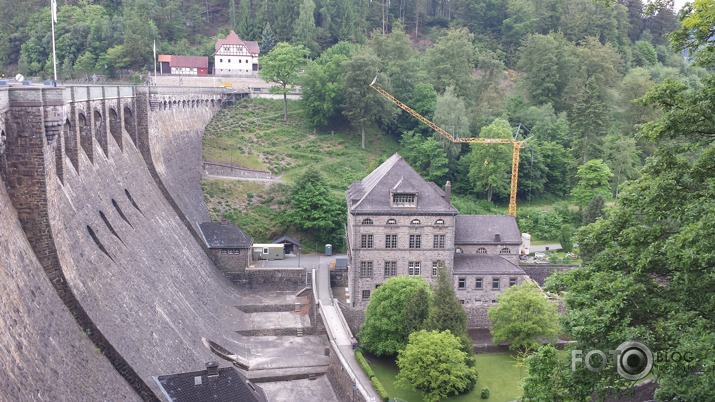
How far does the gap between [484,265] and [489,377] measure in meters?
10.5

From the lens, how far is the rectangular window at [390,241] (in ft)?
146

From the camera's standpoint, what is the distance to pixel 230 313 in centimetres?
4072

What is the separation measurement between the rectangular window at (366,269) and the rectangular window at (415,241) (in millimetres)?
3148

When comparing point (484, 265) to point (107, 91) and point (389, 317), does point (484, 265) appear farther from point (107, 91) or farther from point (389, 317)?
point (107, 91)

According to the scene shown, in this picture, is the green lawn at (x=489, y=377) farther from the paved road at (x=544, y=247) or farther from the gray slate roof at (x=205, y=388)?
the paved road at (x=544, y=247)

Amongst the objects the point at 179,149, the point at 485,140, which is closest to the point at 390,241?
the point at 179,149

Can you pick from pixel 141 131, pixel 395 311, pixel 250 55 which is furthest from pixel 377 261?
pixel 250 55

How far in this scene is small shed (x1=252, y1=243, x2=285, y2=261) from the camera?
171ft

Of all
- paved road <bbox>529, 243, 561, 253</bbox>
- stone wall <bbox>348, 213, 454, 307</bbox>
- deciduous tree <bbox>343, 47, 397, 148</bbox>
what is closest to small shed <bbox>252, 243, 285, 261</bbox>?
stone wall <bbox>348, 213, 454, 307</bbox>

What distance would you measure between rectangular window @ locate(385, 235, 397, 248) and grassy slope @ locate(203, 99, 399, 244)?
46.2 feet

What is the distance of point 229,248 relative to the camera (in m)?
47.0

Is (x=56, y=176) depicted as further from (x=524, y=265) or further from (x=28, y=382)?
(x=524, y=265)

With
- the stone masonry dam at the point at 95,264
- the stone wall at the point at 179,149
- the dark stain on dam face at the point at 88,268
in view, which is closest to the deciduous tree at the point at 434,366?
the stone masonry dam at the point at 95,264

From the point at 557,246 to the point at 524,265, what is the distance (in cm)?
981
